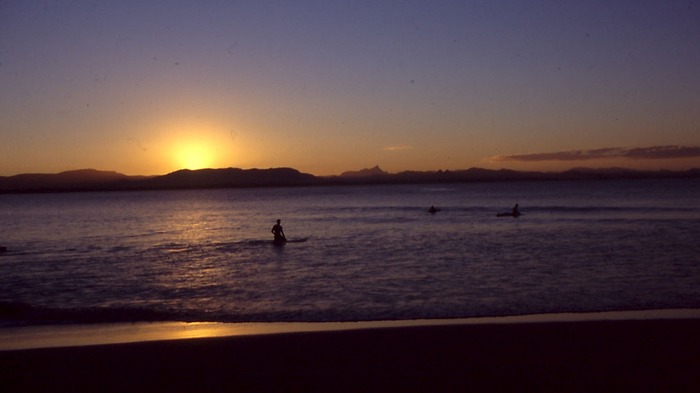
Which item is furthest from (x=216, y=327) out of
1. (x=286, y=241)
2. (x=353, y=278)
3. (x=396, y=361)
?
(x=286, y=241)

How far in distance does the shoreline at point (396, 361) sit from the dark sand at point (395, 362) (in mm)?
15

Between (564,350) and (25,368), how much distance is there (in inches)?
328

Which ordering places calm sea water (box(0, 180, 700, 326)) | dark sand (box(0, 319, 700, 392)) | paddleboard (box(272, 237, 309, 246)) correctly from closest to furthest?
dark sand (box(0, 319, 700, 392)) → calm sea water (box(0, 180, 700, 326)) → paddleboard (box(272, 237, 309, 246))

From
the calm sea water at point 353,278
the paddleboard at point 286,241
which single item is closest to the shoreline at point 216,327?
the calm sea water at point 353,278

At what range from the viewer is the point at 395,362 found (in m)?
8.82

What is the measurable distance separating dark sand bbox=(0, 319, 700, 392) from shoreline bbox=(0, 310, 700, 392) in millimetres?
15

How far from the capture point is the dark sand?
785 centimetres

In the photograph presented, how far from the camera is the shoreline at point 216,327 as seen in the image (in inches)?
461

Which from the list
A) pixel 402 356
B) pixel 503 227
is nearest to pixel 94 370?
pixel 402 356

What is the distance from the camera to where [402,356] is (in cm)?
912

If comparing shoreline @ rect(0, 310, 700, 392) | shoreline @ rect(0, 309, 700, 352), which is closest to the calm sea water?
shoreline @ rect(0, 309, 700, 352)

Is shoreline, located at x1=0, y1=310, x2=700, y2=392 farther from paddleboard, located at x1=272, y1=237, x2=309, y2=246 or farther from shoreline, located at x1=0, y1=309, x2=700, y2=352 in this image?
paddleboard, located at x1=272, y1=237, x2=309, y2=246

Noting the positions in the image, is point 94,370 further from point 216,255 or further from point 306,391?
point 216,255

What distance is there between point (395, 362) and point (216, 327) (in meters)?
5.43
